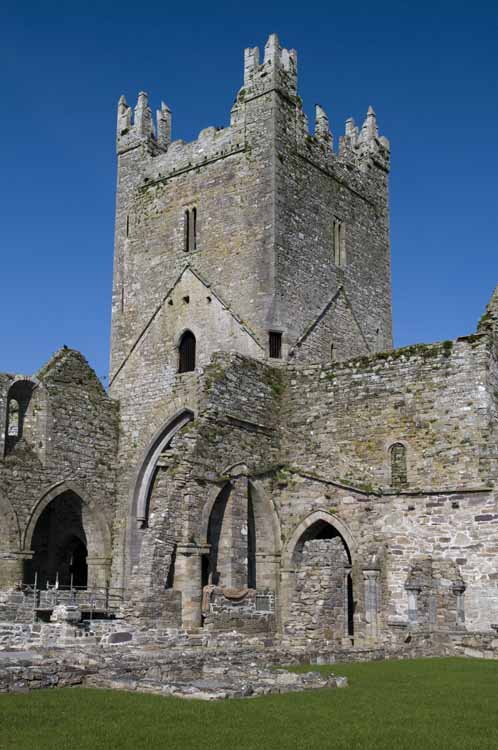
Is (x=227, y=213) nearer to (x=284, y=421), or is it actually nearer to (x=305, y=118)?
(x=305, y=118)

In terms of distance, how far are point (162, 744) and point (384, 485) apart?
13.7 meters

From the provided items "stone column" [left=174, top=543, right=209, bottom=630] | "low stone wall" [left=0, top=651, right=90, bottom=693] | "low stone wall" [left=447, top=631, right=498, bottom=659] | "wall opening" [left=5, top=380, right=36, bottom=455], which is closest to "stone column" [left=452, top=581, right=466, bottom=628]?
"low stone wall" [left=447, top=631, right=498, bottom=659]

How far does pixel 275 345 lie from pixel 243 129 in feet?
21.6

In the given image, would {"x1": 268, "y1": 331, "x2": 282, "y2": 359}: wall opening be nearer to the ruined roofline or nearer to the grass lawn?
the ruined roofline

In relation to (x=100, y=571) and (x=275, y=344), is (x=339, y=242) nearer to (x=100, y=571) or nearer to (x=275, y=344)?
(x=275, y=344)

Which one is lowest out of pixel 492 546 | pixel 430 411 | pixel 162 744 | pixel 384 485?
pixel 162 744

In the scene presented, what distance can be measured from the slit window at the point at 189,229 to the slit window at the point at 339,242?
409 centimetres

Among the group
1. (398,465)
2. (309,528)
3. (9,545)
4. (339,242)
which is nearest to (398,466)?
(398,465)

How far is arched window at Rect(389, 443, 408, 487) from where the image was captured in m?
20.6

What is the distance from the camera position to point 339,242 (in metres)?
27.8

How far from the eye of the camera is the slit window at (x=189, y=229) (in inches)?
1075

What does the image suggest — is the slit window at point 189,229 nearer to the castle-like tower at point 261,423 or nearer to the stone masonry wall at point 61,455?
the castle-like tower at point 261,423


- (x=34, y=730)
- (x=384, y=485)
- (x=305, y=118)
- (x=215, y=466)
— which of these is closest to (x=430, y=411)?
(x=384, y=485)

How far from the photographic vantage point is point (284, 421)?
74.9 ft
